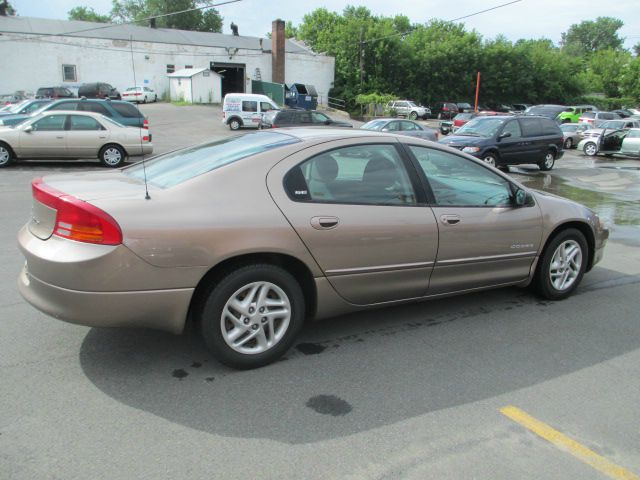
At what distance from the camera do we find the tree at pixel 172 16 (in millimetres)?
73312

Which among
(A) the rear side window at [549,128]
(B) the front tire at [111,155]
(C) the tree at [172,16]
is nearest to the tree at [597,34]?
(C) the tree at [172,16]

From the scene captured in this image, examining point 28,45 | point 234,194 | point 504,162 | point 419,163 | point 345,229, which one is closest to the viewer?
point 234,194

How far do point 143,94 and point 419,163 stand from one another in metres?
40.8

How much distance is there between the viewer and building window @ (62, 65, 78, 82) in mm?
42000

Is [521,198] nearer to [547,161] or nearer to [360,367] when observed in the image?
[360,367]

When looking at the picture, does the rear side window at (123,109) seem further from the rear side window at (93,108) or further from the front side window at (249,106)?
the front side window at (249,106)

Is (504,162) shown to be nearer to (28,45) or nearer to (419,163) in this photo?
(419,163)

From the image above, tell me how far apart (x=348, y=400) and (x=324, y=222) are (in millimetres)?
1125

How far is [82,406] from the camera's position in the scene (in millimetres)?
3021

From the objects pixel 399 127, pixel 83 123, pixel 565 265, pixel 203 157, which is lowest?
pixel 565 265

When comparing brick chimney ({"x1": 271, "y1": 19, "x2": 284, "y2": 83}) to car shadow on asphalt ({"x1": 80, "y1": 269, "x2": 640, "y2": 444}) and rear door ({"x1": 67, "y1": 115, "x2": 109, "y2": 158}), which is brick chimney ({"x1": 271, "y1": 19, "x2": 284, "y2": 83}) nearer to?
rear door ({"x1": 67, "y1": 115, "x2": 109, "y2": 158})

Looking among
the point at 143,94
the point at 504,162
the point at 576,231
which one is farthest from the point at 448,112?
the point at 576,231

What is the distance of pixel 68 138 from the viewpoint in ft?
45.4

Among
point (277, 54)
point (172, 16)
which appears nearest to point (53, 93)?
point (277, 54)
